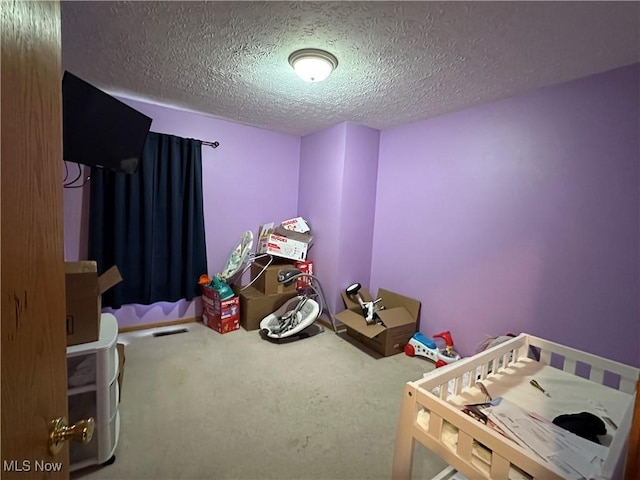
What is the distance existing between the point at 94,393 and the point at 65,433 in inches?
39.7

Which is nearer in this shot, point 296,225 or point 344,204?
point 344,204

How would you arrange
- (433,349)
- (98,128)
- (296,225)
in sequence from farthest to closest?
(296,225) → (433,349) → (98,128)

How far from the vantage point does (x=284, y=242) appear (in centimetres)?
338

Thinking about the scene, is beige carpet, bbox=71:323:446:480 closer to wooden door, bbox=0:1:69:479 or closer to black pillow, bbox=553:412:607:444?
black pillow, bbox=553:412:607:444

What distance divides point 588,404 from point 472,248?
1.35 m

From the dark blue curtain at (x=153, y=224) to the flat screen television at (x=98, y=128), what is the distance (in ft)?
2.73

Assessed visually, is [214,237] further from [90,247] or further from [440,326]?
[440,326]

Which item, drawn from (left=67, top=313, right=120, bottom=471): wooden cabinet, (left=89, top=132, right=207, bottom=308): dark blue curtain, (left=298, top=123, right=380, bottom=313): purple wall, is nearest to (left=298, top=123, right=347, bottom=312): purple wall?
(left=298, top=123, right=380, bottom=313): purple wall

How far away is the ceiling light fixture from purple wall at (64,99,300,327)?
5.56ft

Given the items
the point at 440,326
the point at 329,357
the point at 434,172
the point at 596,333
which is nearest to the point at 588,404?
the point at 596,333

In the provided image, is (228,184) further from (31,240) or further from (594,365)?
(594,365)

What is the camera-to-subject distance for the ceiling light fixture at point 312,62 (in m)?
1.75

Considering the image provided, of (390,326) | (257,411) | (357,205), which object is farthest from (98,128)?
(390,326)

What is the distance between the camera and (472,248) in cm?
249
